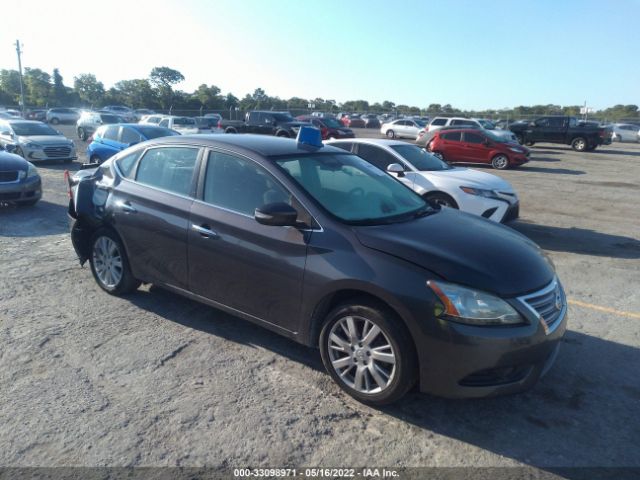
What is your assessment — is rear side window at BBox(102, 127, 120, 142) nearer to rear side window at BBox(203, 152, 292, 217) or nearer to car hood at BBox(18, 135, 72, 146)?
car hood at BBox(18, 135, 72, 146)

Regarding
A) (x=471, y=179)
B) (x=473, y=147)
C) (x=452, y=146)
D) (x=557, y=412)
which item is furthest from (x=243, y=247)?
(x=473, y=147)

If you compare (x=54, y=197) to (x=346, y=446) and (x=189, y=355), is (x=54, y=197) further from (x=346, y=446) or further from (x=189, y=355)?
(x=346, y=446)

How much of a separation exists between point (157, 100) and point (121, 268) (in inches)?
2808

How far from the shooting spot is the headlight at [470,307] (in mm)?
2990

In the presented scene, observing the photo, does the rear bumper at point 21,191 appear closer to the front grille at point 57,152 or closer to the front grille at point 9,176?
the front grille at point 9,176

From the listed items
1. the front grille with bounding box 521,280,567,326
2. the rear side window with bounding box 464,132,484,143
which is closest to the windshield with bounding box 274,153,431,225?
the front grille with bounding box 521,280,567,326

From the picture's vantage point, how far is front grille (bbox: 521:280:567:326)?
10.4ft

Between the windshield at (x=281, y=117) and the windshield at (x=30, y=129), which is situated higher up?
the windshield at (x=281, y=117)

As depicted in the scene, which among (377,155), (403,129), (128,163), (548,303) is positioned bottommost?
(403,129)

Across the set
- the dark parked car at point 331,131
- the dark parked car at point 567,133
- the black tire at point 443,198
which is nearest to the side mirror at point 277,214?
the black tire at point 443,198

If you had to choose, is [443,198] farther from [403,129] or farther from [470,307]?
[403,129]

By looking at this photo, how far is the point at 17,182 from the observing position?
30.0 ft

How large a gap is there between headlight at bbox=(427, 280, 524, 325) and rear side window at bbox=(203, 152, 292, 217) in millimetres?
1338

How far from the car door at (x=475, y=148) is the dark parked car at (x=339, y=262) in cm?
1544
